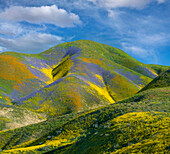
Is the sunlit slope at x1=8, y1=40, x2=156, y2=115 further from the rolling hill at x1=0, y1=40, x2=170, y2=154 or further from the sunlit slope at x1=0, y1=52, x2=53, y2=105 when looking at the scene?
the sunlit slope at x1=0, y1=52, x2=53, y2=105

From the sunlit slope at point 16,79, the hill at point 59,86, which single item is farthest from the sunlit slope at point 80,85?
the sunlit slope at point 16,79

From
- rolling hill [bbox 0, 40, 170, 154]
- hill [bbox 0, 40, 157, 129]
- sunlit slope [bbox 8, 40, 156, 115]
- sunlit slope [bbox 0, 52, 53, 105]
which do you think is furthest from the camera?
sunlit slope [bbox 0, 52, 53, 105]

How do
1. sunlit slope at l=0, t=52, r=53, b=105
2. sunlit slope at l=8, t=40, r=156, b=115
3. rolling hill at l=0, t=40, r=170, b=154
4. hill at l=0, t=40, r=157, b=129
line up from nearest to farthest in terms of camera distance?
1. rolling hill at l=0, t=40, r=170, b=154
2. hill at l=0, t=40, r=157, b=129
3. sunlit slope at l=8, t=40, r=156, b=115
4. sunlit slope at l=0, t=52, r=53, b=105

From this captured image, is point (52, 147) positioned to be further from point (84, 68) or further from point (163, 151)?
point (84, 68)

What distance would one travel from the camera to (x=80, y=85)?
85.3 metres

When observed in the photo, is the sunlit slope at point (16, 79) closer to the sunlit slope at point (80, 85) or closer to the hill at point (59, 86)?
the hill at point (59, 86)

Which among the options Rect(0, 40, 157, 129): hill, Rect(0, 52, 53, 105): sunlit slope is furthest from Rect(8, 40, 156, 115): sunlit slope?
Rect(0, 52, 53, 105): sunlit slope

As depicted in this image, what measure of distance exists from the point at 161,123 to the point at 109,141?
5.59m

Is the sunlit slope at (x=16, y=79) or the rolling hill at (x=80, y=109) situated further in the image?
the sunlit slope at (x=16, y=79)

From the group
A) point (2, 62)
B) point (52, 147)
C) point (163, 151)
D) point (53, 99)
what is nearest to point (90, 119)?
point (52, 147)

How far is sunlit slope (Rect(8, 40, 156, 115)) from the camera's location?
227 ft

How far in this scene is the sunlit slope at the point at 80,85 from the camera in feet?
227

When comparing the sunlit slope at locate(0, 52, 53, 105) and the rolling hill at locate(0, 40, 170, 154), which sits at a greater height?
the sunlit slope at locate(0, 52, 53, 105)

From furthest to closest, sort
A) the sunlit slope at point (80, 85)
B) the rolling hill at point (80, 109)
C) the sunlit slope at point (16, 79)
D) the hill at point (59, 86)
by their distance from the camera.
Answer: the sunlit slope at point (16, 79), the sunlit slope at point (80, 85), the hill at point (59, 86), the rolling hill at point (80, 109)
